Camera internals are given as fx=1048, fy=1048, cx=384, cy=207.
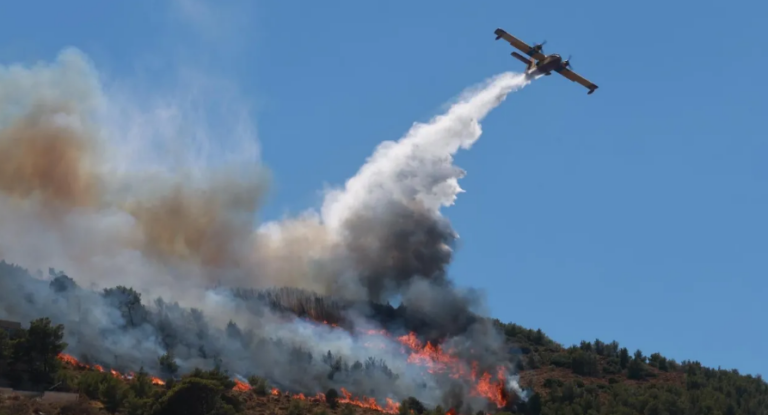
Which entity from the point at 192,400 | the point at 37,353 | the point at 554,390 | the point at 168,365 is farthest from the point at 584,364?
the point at 37,353

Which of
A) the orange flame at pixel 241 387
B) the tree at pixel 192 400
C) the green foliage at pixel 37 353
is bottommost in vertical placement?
the tree at pixel 192 400

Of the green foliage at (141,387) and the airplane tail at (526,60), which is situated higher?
the airplane tail at (526,60)

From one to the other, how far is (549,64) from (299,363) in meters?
39.7

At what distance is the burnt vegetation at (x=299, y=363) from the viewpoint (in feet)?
251

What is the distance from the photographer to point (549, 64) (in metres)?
107

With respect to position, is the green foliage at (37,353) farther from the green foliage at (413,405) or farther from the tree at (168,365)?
the green foliage at (413,405)

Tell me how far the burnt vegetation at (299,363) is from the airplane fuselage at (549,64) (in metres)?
34.0

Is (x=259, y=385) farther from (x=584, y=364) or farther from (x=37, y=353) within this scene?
(x=584, y=364)

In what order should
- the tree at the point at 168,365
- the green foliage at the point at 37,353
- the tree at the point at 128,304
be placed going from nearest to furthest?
the green foliage at the point at 37,353 < the tree at the point at 168,365 < the tree at the point at 128,304

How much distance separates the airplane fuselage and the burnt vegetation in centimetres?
3405

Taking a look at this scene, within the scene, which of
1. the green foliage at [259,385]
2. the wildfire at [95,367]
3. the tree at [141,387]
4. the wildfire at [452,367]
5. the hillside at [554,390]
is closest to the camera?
the hillside at [554,390]

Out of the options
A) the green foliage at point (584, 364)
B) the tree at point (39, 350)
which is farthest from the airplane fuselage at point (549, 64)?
the tree at point (39, 350)

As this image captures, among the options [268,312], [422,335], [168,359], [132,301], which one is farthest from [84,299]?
[422,335]

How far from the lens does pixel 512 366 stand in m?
121
